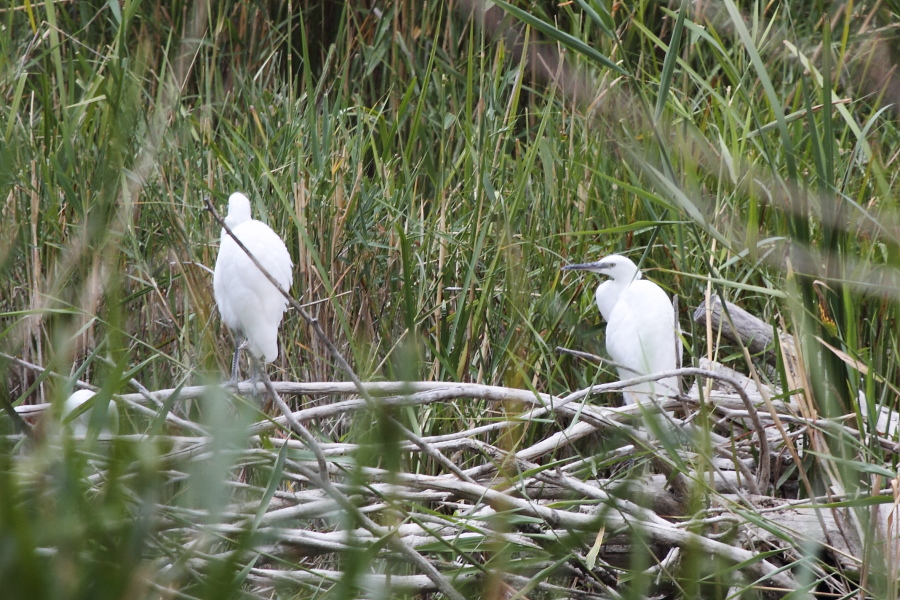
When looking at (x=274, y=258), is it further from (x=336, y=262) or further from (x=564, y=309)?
(x=564, y=309)

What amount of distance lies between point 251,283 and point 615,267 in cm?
86

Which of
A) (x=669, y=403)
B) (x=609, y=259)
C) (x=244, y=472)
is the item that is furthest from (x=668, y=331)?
(x=244, y=472)

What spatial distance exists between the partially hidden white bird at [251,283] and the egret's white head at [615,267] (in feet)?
2.19

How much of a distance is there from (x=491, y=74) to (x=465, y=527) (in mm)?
1533

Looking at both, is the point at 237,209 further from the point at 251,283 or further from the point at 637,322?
the point at 637,322

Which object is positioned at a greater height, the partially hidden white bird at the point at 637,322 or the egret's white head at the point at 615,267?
the egret's white head at the point at 615,267

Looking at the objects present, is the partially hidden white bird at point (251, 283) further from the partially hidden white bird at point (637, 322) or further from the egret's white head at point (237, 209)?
the partially hidden white bird at point (637, 322)

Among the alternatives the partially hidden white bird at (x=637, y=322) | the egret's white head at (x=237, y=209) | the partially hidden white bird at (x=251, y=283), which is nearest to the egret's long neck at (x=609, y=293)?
the partially hidden white bird at (x=637, y=322)

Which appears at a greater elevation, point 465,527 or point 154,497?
point 154,497

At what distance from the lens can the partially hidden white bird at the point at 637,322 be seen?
6.94 feet

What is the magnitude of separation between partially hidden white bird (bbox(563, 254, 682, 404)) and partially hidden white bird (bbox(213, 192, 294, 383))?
670mm

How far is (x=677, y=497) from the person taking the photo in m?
1.46

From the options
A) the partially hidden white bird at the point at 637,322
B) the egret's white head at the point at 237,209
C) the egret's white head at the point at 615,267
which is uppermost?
the egret's white head at the point at 237,209

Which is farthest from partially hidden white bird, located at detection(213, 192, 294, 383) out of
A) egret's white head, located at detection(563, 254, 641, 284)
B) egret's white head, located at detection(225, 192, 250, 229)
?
egret's white head, located at detection(563, 254, 641, 284)
